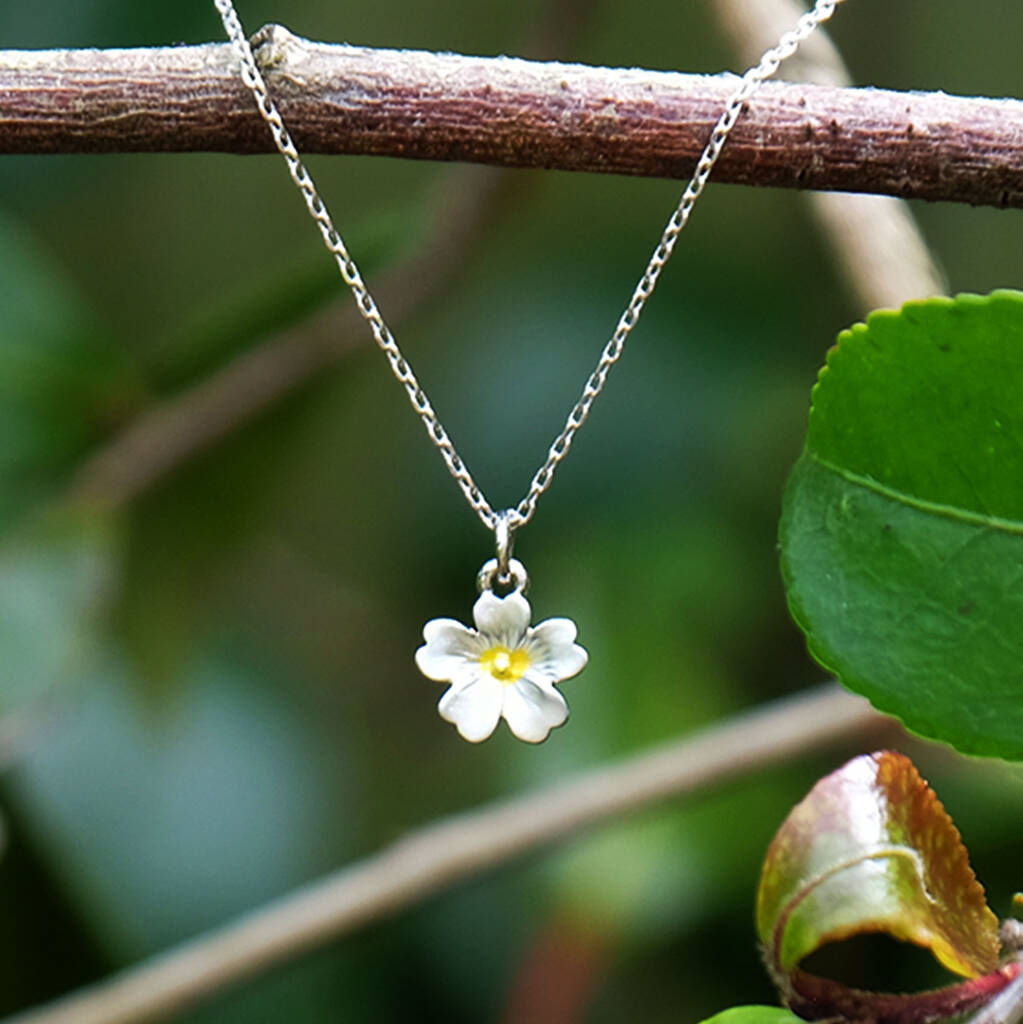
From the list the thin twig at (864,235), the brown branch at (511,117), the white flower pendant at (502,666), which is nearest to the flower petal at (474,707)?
the white flower pendant at (502,666)

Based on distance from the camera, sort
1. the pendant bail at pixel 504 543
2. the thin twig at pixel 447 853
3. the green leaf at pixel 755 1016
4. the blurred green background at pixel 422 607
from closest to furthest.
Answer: the green leaf at pixel 755 1016 → the pendant bail at pixel 504 543 → the thin twig at pixel 447 853 → the blurred green background at pixel 422 607

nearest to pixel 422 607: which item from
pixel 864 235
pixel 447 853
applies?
pixel 447 853

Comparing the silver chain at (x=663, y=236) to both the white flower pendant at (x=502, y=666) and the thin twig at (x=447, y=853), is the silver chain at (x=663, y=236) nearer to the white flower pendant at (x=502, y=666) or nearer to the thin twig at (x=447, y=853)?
the white flower pendant at (x=502, y=666)

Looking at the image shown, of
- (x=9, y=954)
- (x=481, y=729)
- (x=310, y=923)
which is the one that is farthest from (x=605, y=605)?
(x=481, y=729)

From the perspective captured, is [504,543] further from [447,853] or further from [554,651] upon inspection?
[447,853]

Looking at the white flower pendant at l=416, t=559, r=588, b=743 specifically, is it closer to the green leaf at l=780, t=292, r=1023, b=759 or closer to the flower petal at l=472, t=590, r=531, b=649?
the flower petal at l=472, t=590, r=531, b=649

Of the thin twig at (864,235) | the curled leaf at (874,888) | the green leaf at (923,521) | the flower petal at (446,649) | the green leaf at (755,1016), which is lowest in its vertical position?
the green leaf at (755,1016)

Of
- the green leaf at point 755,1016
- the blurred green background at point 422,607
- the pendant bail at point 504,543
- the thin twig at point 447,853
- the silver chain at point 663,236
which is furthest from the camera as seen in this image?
the blurred green background at point 422,607
